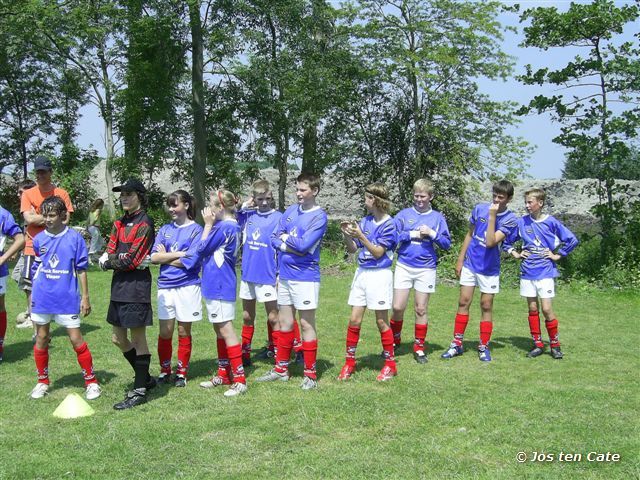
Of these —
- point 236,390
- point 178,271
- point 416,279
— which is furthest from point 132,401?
point 416,279

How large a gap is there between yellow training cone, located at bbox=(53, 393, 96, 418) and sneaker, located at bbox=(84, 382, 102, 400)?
1.11 ft

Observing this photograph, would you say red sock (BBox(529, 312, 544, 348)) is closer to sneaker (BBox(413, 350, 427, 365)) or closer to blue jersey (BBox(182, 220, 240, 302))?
sneaker (BBox(413, 350, 427, 365))

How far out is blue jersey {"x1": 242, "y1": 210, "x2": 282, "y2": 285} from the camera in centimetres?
670

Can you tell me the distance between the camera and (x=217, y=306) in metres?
6.01

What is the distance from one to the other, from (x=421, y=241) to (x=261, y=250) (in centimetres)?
181

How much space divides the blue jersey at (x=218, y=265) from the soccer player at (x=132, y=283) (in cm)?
48

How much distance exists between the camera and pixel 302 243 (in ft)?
19.6

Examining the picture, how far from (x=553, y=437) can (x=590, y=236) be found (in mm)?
10593

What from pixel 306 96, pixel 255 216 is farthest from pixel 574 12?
pixel 255 216

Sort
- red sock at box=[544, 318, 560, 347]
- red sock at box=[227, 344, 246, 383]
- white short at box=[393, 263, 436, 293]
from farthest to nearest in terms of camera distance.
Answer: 1. red sock at box=[544, 318, 560, 347]
2. white short at box=[393, 263, 436, 293]
3. red sock at box=[227, 344, 246, 383]

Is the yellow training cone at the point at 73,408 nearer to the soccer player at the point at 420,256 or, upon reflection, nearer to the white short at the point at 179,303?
the white short at the point at 179,303

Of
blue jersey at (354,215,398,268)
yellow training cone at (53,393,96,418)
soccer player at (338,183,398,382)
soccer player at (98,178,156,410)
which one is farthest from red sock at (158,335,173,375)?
blue jersey at (354,215,398,268)

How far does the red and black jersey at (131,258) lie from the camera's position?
5586mm

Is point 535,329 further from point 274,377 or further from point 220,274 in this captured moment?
point 220,274
